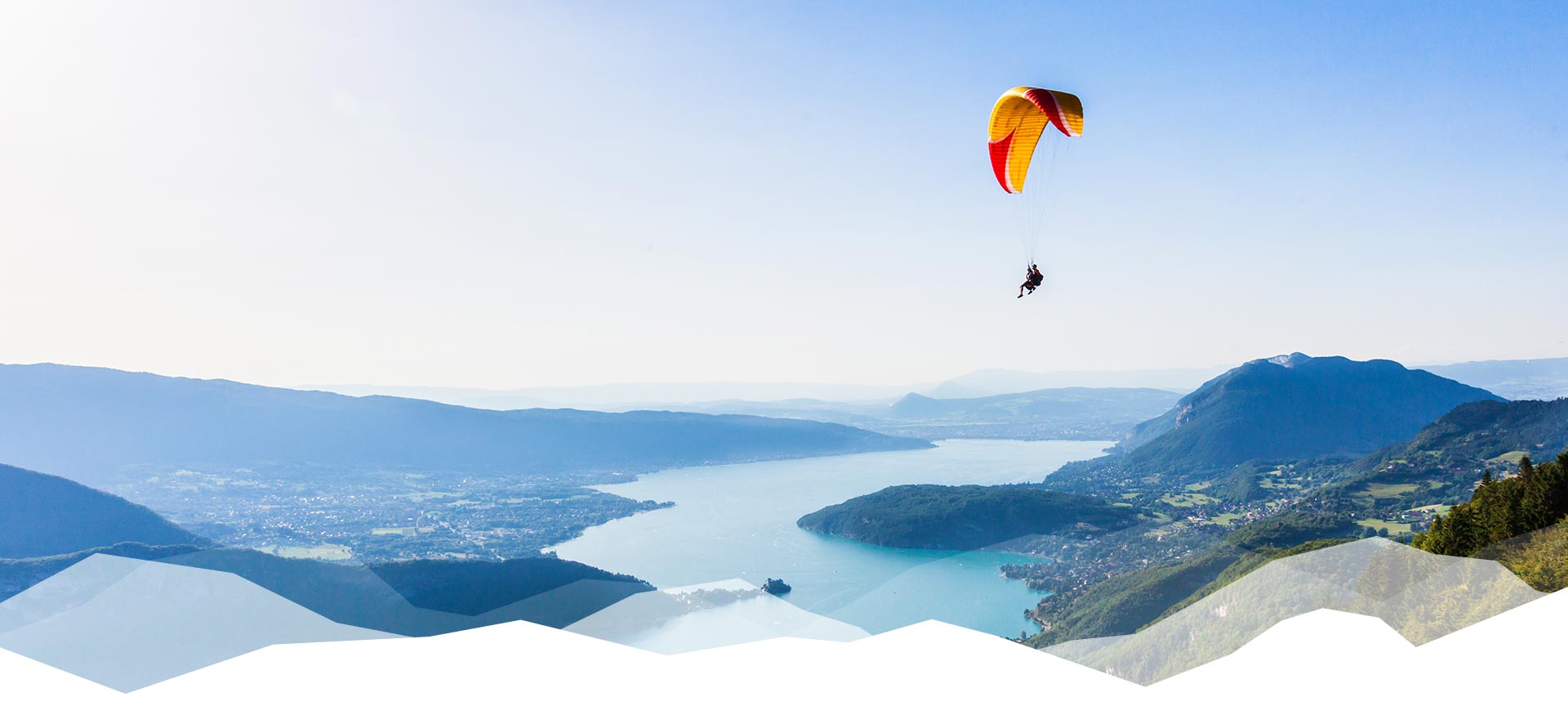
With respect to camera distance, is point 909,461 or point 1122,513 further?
point 909,461

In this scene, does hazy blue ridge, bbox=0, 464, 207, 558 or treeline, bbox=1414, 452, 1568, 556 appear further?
hazy blue ridge, bbox=0, 464, 207, 558


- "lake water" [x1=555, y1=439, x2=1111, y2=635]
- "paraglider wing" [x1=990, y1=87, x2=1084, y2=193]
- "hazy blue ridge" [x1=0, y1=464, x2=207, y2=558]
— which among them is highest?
"paraglider wing" [x1=990, y1=87, x2=1084, y2=193]

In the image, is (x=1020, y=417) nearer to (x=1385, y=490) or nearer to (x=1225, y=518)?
(x=1225, y=518)

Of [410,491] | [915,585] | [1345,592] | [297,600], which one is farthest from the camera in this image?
[410,491]

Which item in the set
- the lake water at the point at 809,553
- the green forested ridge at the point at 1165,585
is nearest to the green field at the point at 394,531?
the lake water at the point at 809,553

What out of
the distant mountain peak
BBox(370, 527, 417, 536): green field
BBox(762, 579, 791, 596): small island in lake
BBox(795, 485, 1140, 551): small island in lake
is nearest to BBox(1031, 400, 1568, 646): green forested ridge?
BBox(795, 485, 1140, 551): small island in lake

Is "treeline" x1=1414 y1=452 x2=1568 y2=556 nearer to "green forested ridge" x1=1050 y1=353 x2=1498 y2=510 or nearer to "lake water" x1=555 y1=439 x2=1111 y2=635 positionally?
"lake water" x1=555 y1=439 x2=1111 y2=635

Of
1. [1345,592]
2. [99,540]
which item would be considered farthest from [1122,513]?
[99,540]

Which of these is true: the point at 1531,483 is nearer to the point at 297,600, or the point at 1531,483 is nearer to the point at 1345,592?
the point at 1345,592
